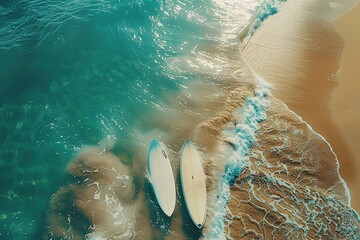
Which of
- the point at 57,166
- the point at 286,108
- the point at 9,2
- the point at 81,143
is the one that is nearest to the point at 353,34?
the point at 286,108

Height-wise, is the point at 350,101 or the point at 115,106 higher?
the point at 350,101

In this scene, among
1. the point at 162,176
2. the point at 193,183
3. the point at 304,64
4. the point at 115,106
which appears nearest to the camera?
the point at 193,183

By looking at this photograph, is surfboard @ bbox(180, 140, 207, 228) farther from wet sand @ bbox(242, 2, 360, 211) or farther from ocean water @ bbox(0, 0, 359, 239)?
wet sand @ bbox(242, 2, 360, 211)

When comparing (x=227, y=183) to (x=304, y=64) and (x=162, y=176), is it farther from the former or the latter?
(x=304, y=64)

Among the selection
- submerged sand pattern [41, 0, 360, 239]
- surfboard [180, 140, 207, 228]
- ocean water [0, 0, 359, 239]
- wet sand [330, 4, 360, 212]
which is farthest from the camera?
wet sand [330, 4, 360, 212]

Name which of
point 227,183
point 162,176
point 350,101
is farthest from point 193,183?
point 350,101

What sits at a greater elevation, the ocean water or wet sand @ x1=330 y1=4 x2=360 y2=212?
wet sand @ x1=330 y1=4 x2=360 y2=212

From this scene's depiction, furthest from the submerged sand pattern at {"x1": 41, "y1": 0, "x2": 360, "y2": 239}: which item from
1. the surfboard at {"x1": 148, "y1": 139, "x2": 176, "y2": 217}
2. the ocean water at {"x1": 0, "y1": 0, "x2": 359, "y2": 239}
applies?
the surfboard at {"x1": 148, "y1": 139, "x2": 176, "y2": 217}

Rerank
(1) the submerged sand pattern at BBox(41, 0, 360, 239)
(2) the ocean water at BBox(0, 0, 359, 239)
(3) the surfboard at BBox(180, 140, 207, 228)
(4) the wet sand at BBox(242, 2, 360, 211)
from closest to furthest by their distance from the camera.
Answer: (1) the submerged sand pattern at BBox(41, 0, 360, 239) < (3) the surfboard at BBox(180, 140, 207, 228) < (2) the ocean water at BBox(0, 0, 359, 239) < (4) the wet sand at BBox(242, 2, 360, 211)
